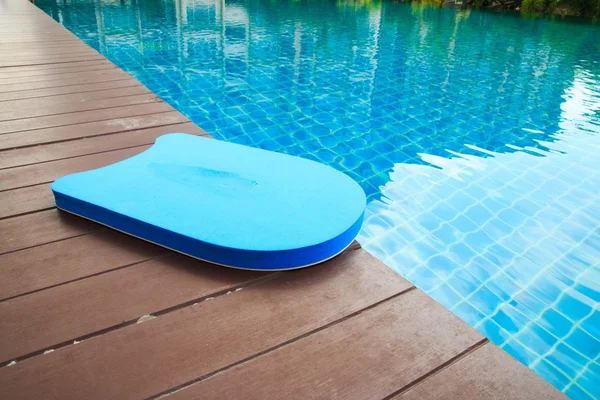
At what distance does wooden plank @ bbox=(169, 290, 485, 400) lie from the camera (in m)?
0.81

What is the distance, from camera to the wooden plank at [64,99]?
2469 millimetres

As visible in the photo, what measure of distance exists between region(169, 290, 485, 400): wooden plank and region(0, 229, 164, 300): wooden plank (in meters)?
0.51

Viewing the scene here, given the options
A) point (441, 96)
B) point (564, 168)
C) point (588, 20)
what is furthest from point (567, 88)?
point (588, 20)

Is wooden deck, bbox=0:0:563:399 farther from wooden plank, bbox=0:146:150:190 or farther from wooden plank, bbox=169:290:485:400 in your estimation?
wooden plank, bbox=0:146:150:190

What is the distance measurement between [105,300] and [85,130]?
1.40m

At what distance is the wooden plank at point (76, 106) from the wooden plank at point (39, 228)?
122 centimetres

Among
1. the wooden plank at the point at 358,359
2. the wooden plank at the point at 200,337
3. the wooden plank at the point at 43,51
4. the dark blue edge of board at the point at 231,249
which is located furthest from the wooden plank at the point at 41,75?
the wooden plank at the point at 358,359

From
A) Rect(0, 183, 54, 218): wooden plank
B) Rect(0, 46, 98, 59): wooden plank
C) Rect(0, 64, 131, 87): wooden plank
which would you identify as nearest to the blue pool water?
Rect(0, 46, 98, 59): wooden plank

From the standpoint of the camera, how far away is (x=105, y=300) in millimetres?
1021

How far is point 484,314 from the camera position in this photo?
7.95 feet

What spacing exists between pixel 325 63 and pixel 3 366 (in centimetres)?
690

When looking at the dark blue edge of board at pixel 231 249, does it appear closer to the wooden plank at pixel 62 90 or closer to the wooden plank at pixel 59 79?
the wooden plank at pixel 62 90

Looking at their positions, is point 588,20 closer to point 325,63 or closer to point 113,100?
point 325,63

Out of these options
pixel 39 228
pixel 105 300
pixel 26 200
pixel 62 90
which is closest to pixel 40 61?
pixel 62 90
